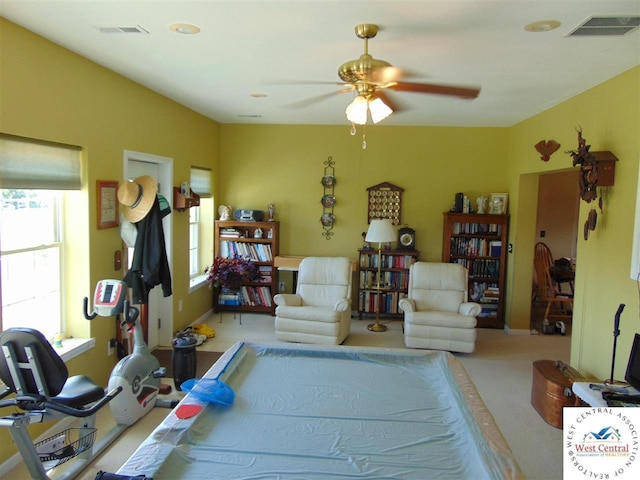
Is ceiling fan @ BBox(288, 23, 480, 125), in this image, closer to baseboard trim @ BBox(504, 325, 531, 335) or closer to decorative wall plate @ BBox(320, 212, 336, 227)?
decorative wall plate @ BBox(320, 212, 336, 227)

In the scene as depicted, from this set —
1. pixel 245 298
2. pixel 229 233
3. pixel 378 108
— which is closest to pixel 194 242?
pixel 229 233

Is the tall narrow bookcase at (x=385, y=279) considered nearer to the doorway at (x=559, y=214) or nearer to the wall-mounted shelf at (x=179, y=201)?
the wall-mounted shelf at (x=179, y=201)

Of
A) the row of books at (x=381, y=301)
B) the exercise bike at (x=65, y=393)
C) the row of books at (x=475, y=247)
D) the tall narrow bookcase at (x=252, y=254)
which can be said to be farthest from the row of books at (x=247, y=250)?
the exercise bike at (x=65, y=393)

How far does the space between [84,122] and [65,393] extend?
78.6 inches

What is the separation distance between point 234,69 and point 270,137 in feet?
9.72

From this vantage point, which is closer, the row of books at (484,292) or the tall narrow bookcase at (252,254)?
the row of books at (484,292)

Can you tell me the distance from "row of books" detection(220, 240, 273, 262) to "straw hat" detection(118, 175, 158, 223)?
2.67 metres

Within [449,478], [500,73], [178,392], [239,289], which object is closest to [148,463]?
[449,478]

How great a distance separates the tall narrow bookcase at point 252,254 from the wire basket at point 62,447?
365cm

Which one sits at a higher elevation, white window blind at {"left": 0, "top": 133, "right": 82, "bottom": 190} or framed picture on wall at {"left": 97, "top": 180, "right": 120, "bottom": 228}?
white window blind at {"left": 0, "top": 133, "right": 82, "bottom": 190}

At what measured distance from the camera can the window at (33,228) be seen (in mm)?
2895

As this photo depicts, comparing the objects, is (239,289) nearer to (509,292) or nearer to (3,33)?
(509,292)

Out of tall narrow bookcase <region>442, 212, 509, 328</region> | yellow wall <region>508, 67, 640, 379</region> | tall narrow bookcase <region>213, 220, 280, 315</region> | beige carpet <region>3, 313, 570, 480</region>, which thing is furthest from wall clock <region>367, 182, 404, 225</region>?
yellow wall <region>508, 67, 640, 379</region>

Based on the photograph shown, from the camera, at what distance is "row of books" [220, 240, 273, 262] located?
648 centimetres
